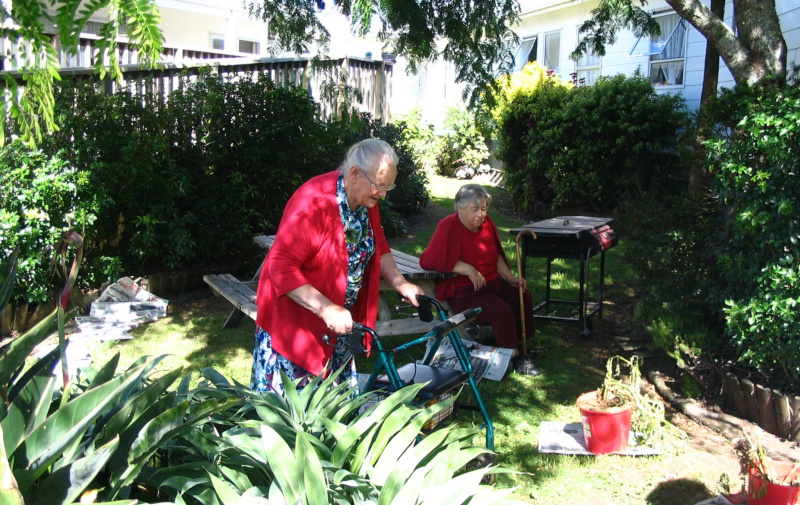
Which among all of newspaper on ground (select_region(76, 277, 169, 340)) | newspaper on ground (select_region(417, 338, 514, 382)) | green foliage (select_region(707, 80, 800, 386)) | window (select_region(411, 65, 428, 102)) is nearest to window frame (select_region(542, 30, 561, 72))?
window (select_region(411, 65, 428, 102))

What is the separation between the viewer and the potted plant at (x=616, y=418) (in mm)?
4188

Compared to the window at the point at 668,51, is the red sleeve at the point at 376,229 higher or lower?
lower

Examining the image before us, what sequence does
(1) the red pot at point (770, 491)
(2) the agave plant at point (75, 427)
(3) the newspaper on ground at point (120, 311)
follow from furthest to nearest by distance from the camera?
(3) the newspaper on ground at point (120, 311) → (1) the red pot at point (770, 491) → (2) the agave plant at point (75, 427)

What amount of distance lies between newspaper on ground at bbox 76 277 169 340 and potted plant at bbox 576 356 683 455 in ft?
13.6

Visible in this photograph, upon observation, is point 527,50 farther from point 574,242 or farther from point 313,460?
point 313,460

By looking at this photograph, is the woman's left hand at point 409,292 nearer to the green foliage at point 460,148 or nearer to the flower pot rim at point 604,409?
the flower pot rim at point 604,409

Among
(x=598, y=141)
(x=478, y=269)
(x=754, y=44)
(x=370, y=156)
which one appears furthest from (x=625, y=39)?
(x=370, y=156)

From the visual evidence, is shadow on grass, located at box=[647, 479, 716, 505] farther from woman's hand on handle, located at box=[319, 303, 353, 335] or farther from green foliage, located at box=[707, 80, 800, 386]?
woman's hand on handle, located at box=[319, 303, 353, 335]

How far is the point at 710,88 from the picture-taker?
275 inches

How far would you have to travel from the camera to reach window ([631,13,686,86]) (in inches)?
464

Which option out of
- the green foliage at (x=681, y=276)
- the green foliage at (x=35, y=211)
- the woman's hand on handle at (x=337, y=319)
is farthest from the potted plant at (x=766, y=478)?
the green foliage at (x=35, y=211)

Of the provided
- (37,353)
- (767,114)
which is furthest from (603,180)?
(37,353)

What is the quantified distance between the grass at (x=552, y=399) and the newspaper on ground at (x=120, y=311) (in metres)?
0.14

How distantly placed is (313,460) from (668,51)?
11911 millimetres
